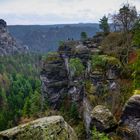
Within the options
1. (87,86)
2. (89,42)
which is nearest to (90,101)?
(87,86)

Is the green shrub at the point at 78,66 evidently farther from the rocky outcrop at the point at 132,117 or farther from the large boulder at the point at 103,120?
the rocky outcrop at the point at 132,117

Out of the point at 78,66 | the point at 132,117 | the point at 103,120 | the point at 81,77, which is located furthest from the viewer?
the point at 81,77

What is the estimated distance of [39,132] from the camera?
18.3 meters

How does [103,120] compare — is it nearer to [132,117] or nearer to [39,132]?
[132,117]

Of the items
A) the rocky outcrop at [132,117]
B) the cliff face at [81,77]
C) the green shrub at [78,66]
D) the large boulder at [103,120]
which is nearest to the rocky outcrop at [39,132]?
the rocky outcrop at [132,117]

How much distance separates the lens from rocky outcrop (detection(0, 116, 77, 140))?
18.3 metres

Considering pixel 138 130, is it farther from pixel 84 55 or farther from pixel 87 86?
pixel 84 55

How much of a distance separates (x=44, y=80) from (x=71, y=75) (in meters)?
11.7

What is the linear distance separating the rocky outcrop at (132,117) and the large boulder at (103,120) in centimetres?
395

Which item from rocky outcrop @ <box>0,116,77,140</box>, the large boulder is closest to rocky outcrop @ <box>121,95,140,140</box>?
the large boulder

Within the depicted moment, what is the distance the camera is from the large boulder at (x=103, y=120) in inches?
1468

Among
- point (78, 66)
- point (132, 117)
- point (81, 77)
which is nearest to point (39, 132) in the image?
point (132, 117)

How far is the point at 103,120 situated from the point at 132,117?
20.3 ft

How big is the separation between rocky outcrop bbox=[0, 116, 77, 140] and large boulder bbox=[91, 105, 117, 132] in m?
18.6
